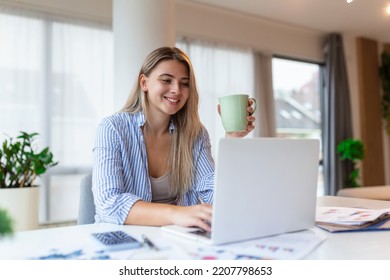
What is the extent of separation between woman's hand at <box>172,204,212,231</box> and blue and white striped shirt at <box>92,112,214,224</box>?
13cm

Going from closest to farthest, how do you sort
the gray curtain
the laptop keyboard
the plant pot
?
the laptop keyboard → the plant pot → the gray curtain

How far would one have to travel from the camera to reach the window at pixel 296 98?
12.3 ft

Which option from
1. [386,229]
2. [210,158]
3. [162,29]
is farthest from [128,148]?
[162,29]

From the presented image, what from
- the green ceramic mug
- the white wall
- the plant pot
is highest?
the white wall

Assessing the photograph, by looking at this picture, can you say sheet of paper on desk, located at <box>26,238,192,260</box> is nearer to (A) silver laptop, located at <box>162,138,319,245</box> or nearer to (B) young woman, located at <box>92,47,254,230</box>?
(A) silver laptop, located at <box>162,138,319,245</box>

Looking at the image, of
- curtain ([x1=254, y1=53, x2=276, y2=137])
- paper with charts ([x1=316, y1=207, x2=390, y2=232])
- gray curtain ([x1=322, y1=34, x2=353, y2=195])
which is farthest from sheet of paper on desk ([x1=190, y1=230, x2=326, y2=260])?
gray curtain ([x1=322, y1=34, x2=353, y2=195])

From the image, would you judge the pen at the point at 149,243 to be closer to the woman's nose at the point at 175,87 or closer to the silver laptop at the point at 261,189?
the silver laptop at the point at 261,189

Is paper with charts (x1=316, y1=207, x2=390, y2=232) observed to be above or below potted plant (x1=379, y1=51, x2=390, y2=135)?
below

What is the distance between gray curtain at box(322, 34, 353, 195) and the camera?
12.7 ft

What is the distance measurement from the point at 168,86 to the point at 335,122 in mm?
3192

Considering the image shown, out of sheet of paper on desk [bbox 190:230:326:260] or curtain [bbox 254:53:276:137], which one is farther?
curtain [bbox 254:53:276:137]

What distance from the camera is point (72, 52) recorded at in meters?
2.75

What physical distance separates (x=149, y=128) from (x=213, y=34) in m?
2.30
